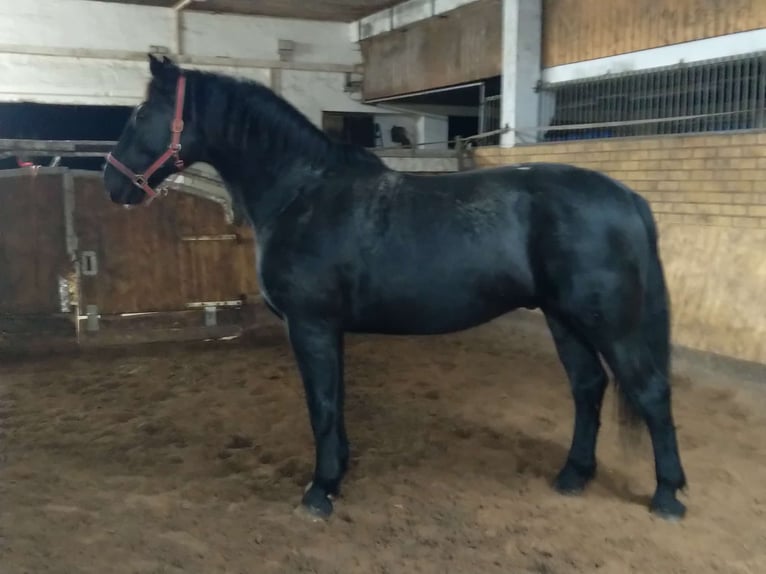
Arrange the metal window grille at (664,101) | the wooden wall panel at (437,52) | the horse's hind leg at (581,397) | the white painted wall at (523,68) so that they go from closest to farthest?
the horse's hind leg at (581,397)
the metal window grille at (664,101)
the white painted wall at (523,68)
the wooden wall panel at (437,52)

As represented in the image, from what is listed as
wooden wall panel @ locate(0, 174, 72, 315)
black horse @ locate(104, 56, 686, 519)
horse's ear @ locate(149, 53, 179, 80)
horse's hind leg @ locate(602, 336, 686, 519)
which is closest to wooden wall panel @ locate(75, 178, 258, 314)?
wooden wall panel @ locate(0, 174, 72, 315)

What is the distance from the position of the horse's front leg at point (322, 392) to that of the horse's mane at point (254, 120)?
622 millimetres

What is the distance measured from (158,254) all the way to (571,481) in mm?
3945

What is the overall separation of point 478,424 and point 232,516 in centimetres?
141

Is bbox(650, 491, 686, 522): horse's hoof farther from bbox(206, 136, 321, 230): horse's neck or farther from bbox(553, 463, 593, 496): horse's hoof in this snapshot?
bbox(206, 136, 321, 230): horse's neck

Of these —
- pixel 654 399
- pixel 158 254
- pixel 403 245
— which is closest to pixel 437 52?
pixel 158 254

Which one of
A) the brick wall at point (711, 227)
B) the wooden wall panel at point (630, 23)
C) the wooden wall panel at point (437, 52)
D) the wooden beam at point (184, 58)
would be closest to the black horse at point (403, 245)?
the brick wall at point (711, 227)

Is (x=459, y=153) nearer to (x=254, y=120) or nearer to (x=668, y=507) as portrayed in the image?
(x=254, y=120)

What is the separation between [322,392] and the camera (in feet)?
8.43

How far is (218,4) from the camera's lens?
7969 mm

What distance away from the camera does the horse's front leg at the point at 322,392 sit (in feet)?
8.25

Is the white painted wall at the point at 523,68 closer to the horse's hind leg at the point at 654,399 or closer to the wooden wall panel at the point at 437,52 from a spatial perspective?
the wooden wall panel at the point at 437,52

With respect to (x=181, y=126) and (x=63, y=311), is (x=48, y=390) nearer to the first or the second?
(x=63, y=311)

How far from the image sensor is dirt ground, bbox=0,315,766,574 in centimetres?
226
